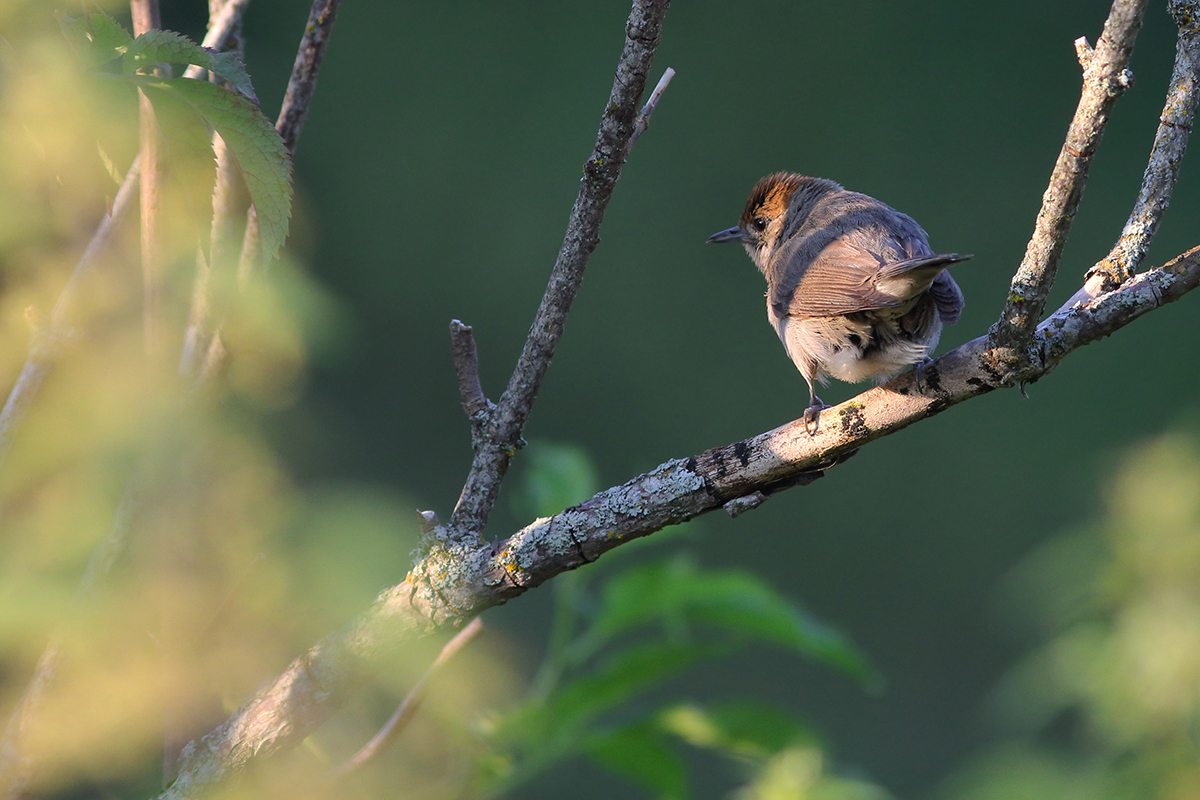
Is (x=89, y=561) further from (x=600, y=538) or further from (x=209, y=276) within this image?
(x=600, y=538)

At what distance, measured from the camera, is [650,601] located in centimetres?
120

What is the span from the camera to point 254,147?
0.76 m

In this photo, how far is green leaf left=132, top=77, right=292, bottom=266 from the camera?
0.73 metres

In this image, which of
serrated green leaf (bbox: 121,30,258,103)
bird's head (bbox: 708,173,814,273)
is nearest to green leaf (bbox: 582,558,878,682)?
serrated green leaf (bbox: 121,30,258,103)

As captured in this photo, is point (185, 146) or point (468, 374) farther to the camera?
point (468, 374)

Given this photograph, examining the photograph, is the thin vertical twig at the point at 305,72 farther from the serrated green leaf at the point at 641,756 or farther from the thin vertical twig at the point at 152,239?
the serrated green leaf at the point at 641,756

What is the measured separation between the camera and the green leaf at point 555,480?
1.21 meters

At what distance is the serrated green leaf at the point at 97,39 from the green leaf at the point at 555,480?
67 cm

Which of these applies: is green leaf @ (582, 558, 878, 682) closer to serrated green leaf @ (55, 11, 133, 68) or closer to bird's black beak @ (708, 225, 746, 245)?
serrated green leaf @ (55, 11, 133, 68)

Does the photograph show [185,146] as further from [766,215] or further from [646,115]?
[766,215]

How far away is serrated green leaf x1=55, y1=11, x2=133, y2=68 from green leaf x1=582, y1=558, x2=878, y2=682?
831 mm

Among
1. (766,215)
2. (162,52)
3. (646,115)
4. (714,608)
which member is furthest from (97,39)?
(766,215)

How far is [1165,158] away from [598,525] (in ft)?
2.42

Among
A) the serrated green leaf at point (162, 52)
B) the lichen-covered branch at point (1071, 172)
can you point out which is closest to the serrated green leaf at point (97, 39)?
the serrated green leaf at point (162, 52)
